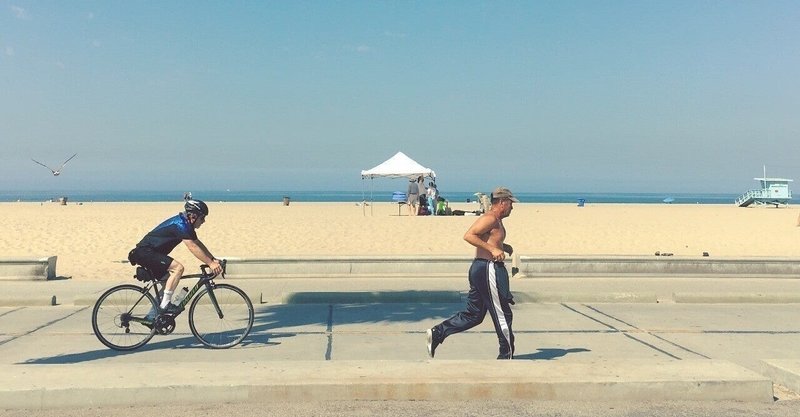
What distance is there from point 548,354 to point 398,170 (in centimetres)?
2659

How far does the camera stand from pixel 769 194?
58531 millimetres

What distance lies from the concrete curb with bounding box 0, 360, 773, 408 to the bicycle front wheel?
58.6 inches

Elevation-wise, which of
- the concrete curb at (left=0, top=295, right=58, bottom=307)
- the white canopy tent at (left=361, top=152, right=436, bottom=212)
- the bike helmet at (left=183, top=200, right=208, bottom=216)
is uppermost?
the white canopy tent at (left=361, top=152, right=436, bottom=212)

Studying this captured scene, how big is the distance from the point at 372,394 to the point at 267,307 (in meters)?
4.54

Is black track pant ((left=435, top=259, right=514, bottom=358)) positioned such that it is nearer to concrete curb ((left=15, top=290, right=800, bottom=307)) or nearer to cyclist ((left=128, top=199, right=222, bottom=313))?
cyclist ((left=128, top=199, right=222, bottom=313))

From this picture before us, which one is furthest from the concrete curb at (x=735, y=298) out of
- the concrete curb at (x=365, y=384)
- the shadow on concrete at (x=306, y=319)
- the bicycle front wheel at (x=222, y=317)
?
the bicycle front wheel at (x=222, y=317)

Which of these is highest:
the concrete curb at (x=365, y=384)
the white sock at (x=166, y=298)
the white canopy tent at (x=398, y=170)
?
the white canopy tent at (x=398, y=170)

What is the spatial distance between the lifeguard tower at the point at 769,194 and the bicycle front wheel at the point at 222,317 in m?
59.8

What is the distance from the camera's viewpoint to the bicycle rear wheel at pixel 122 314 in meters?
7.25

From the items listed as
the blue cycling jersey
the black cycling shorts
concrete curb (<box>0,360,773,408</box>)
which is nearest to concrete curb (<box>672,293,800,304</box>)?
concrete curb (<box>0,360,773,408</box>)

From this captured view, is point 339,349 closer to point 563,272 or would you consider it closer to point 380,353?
point 380,353

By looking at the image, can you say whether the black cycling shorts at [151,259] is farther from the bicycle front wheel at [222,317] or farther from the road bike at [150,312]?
the bicycle front wheel at [222,317]

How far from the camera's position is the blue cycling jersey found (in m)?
7.18

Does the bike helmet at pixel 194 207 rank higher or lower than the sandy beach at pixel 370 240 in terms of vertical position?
higher
